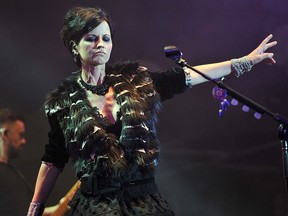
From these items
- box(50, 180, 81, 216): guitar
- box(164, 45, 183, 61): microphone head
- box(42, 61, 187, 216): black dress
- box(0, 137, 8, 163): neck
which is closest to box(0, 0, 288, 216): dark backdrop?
box(0, 137, 8, 163): neck

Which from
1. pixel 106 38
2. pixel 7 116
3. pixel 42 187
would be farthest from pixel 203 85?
pixel 42 187

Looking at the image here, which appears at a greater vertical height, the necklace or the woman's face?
the woman's face

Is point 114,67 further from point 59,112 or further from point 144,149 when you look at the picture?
point 144,149

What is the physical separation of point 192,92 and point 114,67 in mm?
1600

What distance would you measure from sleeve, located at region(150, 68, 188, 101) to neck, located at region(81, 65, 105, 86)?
210 mm

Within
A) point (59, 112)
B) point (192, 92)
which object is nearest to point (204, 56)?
point (192, 92)

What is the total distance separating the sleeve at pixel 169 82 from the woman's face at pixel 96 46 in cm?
22

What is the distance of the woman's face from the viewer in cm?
170

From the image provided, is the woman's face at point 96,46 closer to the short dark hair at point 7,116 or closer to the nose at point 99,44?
the nose at point 99,44

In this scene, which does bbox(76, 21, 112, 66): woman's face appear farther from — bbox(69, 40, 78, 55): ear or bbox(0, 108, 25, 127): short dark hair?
bbox(0, 108, 25, 127): short dark hair

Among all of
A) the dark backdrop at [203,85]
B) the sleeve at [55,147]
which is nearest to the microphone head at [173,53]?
the sleeve at [55,147]

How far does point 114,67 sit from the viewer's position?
70.9 inches

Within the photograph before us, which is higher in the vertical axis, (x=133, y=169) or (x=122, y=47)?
(x=122, y=47)

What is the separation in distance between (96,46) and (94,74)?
4.8 inches
